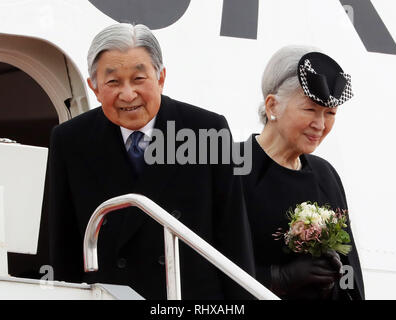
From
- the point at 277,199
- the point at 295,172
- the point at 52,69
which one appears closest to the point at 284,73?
the point at 295,172

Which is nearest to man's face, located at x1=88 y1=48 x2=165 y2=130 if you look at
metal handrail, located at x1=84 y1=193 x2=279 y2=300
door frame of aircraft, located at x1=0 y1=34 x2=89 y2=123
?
metal handrail, located at x1=84 y1=193 x2=279 y2=300

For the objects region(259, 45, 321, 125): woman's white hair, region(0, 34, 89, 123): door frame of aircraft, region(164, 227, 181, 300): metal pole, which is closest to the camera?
region(164, 227, 181, 300): metal pole

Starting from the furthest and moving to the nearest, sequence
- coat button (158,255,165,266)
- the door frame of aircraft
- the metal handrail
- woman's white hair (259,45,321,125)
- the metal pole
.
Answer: the door frame of aircraft, woman's white hair (259,45,321,125), coat button (158,255,165,266), the metal pole, the metal handrail

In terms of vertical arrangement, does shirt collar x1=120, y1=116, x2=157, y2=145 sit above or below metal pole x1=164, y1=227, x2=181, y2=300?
above

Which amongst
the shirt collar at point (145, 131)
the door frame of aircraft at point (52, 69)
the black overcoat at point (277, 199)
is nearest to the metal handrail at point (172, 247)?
the shirt collar at point (145, 131)

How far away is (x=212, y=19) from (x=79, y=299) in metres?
2.40

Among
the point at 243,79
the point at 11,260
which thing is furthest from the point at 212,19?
the point at 11,260

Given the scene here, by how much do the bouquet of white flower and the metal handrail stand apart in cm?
90

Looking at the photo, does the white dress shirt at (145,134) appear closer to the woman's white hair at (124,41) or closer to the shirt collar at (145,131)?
the shirt collar at (145,131)

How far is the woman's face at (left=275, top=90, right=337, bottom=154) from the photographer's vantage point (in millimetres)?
4199

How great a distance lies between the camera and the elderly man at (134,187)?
11.4ft

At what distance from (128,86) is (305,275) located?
1.04 m

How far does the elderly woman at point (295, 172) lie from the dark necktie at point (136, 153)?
24.7 inches

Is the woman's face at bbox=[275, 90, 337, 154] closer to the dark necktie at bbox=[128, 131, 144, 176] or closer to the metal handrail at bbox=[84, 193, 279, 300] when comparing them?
the dark necktie at bbox=[128, 131, 144, 176]
